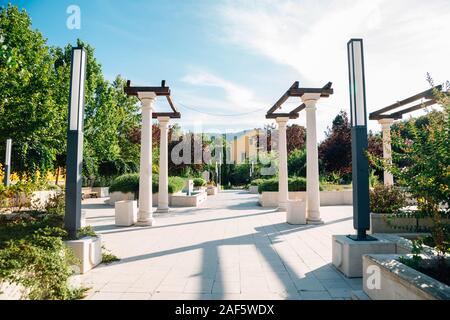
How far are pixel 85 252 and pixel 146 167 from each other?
519 cm

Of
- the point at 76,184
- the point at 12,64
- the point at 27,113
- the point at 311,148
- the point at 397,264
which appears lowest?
the point at 397,264

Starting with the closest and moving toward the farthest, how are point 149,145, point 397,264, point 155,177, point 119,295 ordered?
point 397,264 < point 119,295 < point 149,145 < point 155,177

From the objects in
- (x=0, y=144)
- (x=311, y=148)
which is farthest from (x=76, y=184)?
(x=0, y=144)

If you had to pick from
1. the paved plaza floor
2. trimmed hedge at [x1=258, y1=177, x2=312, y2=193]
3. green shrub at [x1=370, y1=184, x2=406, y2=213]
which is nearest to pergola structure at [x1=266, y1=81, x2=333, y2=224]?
the paved plaza floor

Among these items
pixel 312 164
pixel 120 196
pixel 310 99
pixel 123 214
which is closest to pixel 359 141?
pixel 312 164

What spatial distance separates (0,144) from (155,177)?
8.10m

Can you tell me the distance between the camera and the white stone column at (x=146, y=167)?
9.70 m

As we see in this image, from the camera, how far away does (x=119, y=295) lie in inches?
151

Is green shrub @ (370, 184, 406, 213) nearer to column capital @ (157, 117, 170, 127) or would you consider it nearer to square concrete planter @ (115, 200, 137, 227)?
square concrete planter @ (115, 200, 137, 227)

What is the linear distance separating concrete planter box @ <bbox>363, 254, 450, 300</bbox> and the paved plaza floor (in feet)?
1.58

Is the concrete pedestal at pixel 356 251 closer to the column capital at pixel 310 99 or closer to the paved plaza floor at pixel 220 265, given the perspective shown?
the paved plaza floor at pixel 220 265

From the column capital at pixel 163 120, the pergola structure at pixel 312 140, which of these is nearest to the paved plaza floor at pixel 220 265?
the pergola structure at pixel 312 140

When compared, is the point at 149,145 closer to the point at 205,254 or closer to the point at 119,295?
the point at 205,254

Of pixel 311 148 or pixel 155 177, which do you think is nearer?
pixel 311 148
